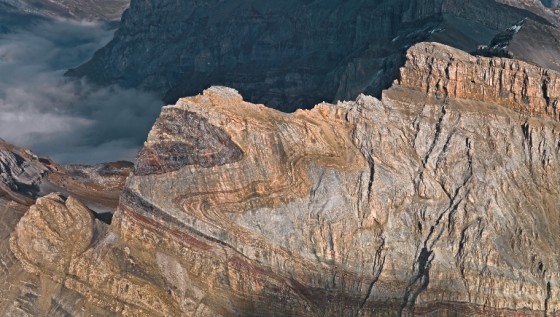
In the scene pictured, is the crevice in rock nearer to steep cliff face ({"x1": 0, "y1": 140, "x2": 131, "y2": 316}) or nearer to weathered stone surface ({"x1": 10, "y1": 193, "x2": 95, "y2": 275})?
steep cliff face ({"x1": 0, "y1": 140, "x2": 131, "y2": 316})

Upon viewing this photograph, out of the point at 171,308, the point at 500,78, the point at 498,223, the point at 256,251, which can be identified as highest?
the point at 500,78

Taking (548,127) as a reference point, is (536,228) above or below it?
below

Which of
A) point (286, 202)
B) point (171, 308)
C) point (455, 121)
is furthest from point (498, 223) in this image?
point (171, 308)

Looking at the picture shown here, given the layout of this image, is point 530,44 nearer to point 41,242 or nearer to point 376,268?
point 376,268

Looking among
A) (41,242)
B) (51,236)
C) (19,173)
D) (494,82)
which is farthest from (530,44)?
(41,242)

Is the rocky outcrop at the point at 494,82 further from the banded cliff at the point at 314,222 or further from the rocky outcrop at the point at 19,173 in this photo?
the rocky outcrop at the point at 19,173

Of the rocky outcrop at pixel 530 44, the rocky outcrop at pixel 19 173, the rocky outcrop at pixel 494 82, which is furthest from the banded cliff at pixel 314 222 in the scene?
the rocky outcrop at pixel 530 44

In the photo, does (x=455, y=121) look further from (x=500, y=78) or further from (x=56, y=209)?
(x=56, y=209)

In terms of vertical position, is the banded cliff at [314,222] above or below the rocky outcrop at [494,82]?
below
